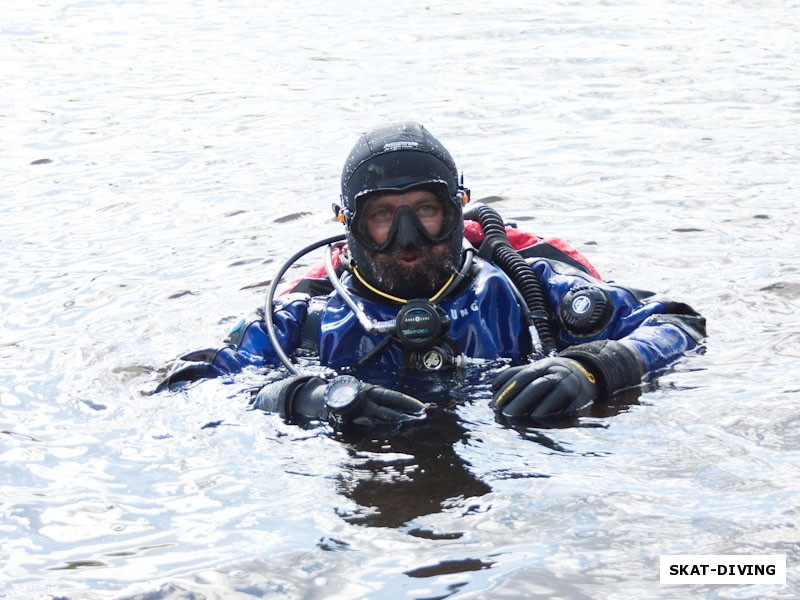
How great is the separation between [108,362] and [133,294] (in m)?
1.14

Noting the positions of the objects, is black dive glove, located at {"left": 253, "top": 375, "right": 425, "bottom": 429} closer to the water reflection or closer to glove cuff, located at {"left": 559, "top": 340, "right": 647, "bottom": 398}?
the water reflection

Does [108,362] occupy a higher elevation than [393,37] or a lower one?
lower

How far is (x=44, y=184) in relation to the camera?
8.88 meters

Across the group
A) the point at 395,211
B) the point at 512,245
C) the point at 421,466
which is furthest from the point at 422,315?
the point at 512,245

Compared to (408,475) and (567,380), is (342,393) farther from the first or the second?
(567,380)

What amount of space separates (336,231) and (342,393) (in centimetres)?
346

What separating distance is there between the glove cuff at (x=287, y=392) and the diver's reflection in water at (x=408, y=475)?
0.30 meters

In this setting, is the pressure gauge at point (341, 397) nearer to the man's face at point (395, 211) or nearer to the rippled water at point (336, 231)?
the rippled water at point (336, 231)

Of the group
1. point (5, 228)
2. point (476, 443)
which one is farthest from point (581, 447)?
point (5, 228)

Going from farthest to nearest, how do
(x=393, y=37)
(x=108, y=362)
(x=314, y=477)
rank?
(x=393, y=37), (x=108, y=362), (x=314, y=477)

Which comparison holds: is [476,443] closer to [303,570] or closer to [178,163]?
[303,570]

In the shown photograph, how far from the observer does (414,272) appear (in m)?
4.65

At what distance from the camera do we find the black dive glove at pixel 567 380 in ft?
13.4

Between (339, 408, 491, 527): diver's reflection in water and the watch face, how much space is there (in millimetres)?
130
